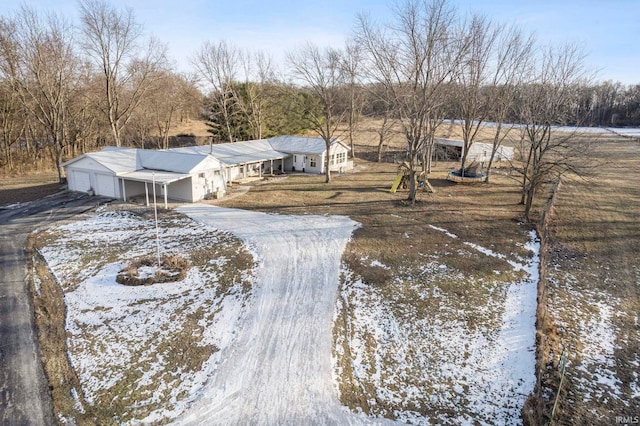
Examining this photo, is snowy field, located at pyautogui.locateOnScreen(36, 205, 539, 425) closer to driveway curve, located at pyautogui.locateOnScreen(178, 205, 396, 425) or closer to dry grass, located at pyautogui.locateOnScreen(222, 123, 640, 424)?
driveway curve, located at pyautogui.locateOnScreen(178, 205, 396, 425)

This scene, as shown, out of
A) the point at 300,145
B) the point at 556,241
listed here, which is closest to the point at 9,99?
the point at 300,145

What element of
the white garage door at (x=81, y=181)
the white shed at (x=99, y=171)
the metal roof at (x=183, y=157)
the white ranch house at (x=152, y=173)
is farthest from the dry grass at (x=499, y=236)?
the white garage door at (x=81, y=181)

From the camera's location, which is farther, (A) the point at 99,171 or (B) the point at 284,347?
(A) the point at 99,171

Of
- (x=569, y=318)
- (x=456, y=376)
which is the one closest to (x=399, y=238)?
(x=569, y=318)

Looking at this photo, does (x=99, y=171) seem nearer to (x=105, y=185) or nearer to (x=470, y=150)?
(x=105, y=185)

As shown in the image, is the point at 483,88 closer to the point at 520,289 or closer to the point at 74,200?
the point at 520,289

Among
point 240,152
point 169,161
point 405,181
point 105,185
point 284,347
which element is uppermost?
point 240,152

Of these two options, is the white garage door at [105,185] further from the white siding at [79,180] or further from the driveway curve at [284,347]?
the driveway curve at [284,347]
